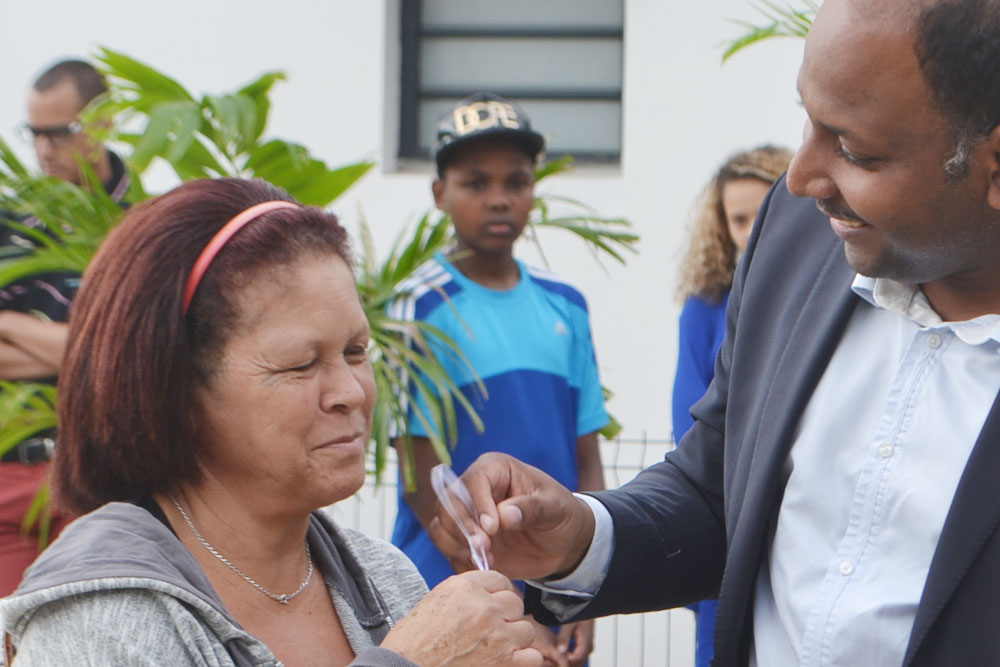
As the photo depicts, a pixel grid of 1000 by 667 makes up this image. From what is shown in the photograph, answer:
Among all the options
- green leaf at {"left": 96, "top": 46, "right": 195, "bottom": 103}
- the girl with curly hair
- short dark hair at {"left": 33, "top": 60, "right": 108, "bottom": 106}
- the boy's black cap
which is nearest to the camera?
green leaf at {"left": 96, "top": 46, "right": 195, "bottom": 103}

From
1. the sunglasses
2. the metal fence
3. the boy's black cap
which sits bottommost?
the metal fence

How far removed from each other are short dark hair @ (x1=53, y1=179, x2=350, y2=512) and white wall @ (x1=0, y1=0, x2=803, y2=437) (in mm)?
4321

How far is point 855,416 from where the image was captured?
2.13m

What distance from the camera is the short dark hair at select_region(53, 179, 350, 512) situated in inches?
77.4

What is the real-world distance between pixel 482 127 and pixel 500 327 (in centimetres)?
71

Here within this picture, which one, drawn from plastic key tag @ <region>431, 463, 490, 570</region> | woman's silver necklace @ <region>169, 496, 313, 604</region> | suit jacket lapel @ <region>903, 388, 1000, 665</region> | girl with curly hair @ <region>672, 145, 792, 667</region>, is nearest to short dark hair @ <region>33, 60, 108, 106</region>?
girl with curly hair @ <region>672, 145, 792, 667</region>

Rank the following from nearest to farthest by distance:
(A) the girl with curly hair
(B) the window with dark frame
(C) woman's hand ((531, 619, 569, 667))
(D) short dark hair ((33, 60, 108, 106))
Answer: (C) woman's hand ((531, 619, 569, 667)) → (D) short dark hair ((33, 60, 108, 106)) → (A) the girl with curly hair → (B) the window with dark frame

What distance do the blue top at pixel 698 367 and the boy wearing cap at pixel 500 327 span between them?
0.39m

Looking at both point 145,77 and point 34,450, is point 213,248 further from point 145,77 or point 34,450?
point 34,450

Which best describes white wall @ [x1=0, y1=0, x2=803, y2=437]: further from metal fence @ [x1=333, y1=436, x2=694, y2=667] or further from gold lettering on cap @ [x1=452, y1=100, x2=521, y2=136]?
gold lettering on cap @ [x1=452, y1=100, x2=521, y2=136]

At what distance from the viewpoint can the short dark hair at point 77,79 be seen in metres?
4.38

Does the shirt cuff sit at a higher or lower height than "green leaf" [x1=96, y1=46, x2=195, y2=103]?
lower

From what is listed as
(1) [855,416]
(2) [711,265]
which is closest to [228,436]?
(1) [855,416]

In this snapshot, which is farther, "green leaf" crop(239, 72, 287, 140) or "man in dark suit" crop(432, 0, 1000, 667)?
"green leaf" crop(239, 72, 287, 140)
